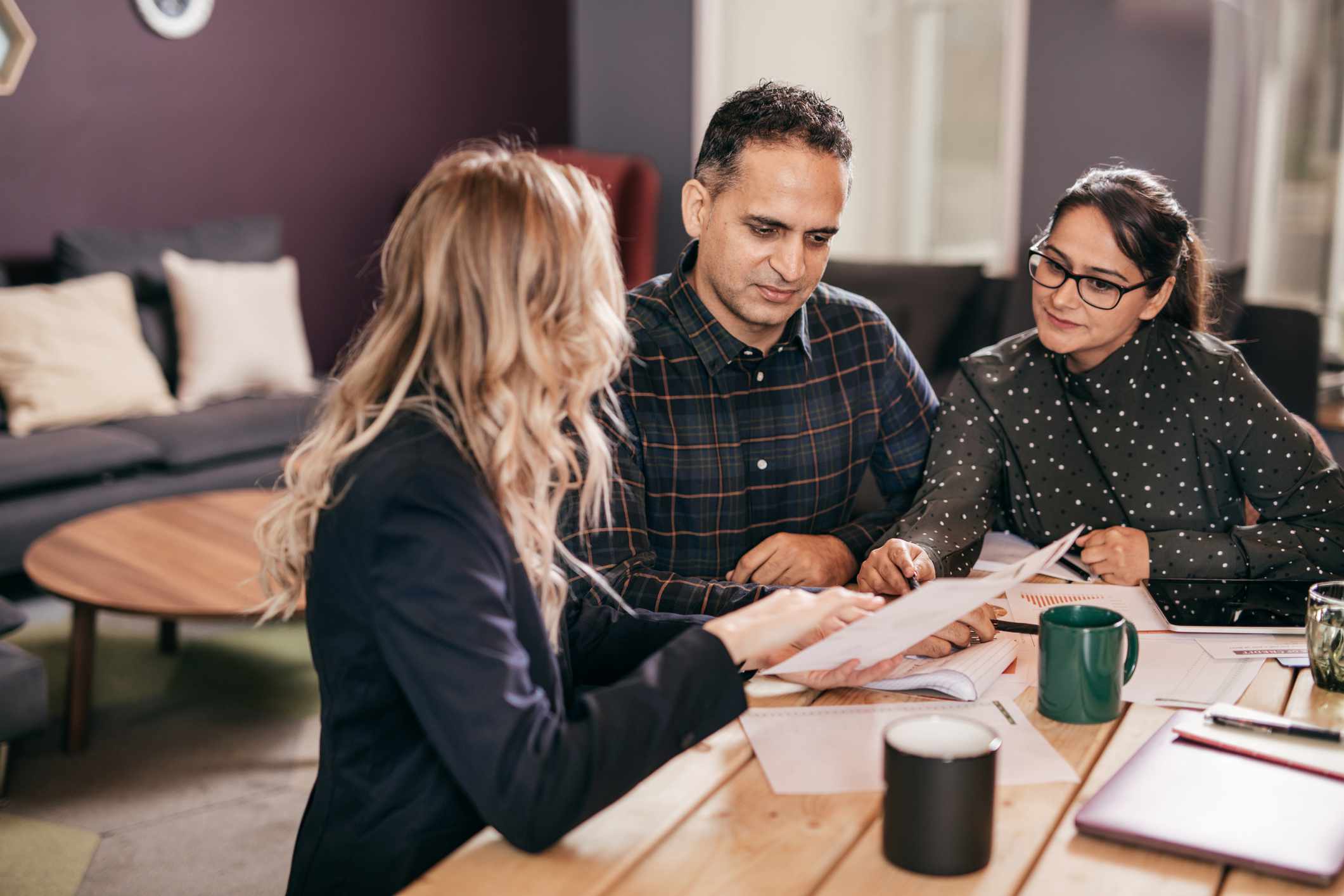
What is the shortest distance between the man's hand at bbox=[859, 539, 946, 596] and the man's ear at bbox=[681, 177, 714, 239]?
0.52 metres

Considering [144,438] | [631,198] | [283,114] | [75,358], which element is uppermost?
[283,114]

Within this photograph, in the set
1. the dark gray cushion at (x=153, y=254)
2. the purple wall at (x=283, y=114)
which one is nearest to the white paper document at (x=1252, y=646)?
the dark gray cushion at (x=153, y=254)

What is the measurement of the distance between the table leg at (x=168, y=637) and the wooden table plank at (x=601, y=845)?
2.53m

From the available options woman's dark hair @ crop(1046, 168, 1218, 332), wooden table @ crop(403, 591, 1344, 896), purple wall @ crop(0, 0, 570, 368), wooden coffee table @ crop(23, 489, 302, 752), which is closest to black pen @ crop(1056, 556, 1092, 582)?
woman's dark hair @ crop(1046, 168, 1218, 332)

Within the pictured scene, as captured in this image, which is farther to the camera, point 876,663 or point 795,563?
point 795,563

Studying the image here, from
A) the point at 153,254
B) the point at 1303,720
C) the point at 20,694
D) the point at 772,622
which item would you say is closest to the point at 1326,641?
the point at 1303,720

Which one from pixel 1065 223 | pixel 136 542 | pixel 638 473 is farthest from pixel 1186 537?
pixel 136 542

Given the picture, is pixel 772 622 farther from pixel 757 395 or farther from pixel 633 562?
pixel 757 395

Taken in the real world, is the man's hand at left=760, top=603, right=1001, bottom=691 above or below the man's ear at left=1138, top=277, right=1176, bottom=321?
below

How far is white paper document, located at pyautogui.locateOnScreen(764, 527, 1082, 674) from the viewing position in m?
1.01

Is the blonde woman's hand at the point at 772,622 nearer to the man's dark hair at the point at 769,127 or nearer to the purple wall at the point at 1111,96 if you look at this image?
the man's dark hair at the point at 769,127

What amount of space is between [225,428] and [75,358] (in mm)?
476

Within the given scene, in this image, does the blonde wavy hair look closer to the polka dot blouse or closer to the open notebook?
the open notebook

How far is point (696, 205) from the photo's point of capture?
175cm
